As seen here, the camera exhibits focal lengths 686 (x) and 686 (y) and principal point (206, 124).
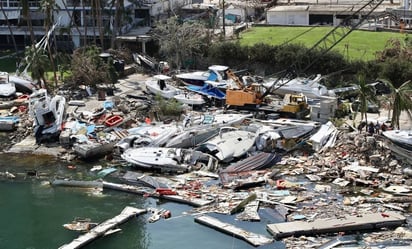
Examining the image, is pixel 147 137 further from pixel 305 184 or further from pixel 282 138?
pixel 305 184

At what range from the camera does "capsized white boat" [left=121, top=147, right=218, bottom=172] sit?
3619 cm

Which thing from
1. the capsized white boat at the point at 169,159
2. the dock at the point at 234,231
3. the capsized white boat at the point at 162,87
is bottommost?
the dock at the point at 234,231

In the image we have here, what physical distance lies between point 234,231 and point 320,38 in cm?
3466

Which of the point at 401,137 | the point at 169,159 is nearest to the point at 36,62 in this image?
the point at 169,159

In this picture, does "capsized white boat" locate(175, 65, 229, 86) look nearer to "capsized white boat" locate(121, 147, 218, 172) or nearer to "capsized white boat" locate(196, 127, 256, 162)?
"capsized white boat" locate(196, 127, 256, 162)

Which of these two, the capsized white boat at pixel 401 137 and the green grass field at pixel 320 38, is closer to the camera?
the capsized white boat at pixel 401 137

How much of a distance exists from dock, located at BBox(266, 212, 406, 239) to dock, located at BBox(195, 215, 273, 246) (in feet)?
2.16

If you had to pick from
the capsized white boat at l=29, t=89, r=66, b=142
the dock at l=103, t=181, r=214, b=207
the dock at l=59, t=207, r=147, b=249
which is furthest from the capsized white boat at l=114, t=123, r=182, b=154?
the dock at l=59, t=207, r=147, b=249

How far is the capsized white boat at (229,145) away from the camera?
3731 centimetres

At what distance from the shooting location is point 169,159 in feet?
119

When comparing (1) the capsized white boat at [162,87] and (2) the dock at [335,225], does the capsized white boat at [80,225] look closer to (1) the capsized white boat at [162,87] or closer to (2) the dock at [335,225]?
(2) the dock at [335,225]

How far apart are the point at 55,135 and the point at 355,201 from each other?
18940 millimetres

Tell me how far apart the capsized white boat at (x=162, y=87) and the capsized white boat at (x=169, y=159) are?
997 cm

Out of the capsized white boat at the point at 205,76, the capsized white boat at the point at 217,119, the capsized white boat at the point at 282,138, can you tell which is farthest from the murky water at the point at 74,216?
the capsized white boat at the point at 205,76
